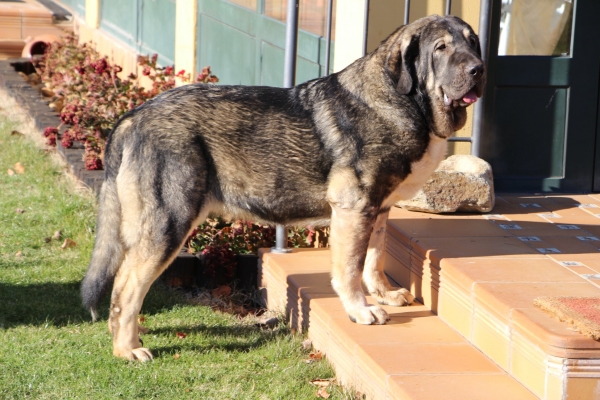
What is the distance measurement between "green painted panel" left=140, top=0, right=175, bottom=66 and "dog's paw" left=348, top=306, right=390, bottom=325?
22.1 feet

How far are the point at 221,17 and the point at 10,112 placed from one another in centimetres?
372

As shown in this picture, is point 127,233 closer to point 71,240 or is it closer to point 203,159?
point 203,159

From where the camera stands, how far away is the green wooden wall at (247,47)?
7.10 m

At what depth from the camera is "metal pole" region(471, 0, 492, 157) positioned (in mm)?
5832

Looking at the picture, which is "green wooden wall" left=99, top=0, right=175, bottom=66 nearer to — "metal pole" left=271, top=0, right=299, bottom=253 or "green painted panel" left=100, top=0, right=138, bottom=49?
"green painted panel" left=100, top=0, right=138, bottom=49

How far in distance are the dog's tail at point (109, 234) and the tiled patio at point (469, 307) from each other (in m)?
1.21

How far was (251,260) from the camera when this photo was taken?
20.5 feet

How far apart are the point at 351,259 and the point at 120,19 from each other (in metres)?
9.68

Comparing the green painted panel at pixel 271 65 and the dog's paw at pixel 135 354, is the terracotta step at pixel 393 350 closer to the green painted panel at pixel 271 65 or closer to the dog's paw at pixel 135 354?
the dog's paw at pixel 135 354

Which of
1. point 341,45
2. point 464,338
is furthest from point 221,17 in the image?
point 464,338

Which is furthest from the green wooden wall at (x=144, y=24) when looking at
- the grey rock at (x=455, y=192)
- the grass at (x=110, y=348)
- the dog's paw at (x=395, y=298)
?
the dog's paw at (x=395, y=298)

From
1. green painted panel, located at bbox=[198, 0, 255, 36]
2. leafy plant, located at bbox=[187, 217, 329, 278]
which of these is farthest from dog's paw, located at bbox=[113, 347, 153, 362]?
green painted panel, located at bbox=[198, 0, 255, 36]

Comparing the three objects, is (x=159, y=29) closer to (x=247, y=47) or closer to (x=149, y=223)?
(x=247, y=47)

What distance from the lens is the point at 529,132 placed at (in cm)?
→ 642
